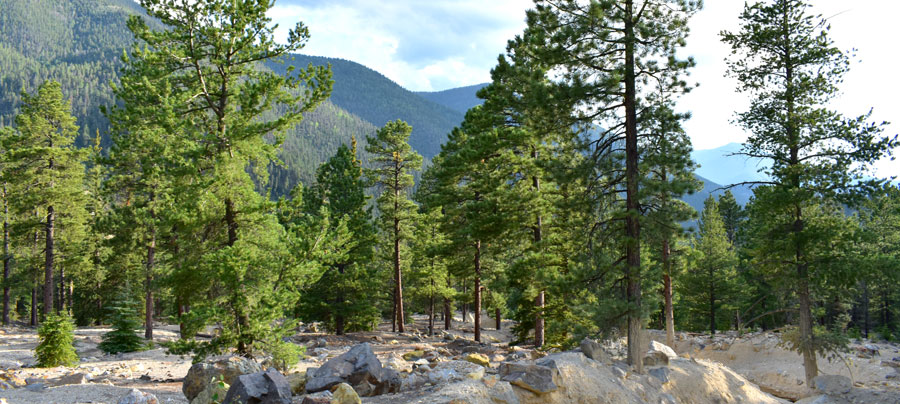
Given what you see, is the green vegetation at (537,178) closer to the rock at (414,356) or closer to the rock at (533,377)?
the rock at (533,377)

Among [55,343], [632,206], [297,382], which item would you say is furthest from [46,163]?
[632,206]

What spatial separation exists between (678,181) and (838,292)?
8.94 m

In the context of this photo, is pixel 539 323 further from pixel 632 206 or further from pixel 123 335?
pixel 123 335

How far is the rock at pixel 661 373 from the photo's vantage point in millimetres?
11789

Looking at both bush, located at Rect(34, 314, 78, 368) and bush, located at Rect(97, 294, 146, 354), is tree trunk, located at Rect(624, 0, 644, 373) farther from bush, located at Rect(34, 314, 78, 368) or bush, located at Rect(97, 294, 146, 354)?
bush, located at Rect(97, 294, 146, 354)

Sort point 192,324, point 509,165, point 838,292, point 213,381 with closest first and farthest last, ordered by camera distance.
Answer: point 213,381 < point 192,324 < point 838,292 < point 509,165

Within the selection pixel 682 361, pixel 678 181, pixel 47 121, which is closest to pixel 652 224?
pixel 678 181

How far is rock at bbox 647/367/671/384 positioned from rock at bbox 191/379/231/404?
9696 mm

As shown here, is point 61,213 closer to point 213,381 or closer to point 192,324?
point 192,324

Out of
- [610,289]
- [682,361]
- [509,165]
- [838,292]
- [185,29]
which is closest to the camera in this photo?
[185,29]

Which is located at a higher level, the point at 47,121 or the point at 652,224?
the point at 47,121

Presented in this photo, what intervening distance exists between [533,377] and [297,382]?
15.8 ft

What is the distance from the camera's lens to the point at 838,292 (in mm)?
15172

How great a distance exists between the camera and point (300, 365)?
1529 cm
